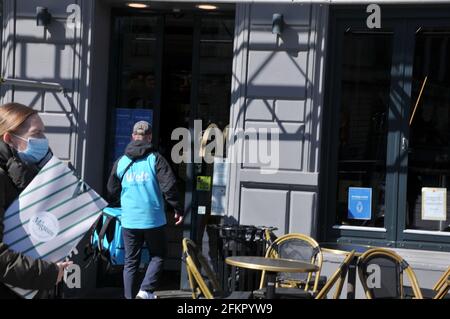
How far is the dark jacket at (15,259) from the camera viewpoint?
3025mm

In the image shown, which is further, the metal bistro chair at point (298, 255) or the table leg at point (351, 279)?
the metal bistro chair at point (298, 255)

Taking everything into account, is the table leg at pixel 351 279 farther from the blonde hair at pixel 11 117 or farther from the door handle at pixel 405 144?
the blonde hair at pixel 11 117

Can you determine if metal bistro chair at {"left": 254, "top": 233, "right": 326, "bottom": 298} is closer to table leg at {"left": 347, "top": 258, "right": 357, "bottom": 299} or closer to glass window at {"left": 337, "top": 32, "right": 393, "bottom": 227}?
table leg at {"left": 347, "top": 258, "right": 357, "bottom": 299}

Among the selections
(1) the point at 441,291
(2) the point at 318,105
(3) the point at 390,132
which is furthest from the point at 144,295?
(3) the point at 390,132

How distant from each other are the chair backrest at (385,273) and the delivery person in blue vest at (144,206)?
2.27 meters

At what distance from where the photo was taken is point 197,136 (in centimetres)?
831

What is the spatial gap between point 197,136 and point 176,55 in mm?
1038

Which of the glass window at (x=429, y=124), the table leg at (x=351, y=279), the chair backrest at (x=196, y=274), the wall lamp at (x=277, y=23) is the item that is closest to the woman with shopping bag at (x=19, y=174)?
the chair backrest at (x=196, y=274)

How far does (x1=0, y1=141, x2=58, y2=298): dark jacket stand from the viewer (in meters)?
3.03

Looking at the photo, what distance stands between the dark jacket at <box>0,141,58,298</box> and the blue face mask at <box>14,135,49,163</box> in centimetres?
5

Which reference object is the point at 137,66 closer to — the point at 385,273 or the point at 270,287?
the point at 270,287

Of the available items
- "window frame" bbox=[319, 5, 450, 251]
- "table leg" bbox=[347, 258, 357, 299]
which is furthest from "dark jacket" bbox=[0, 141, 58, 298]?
"window frame" bbox=[319, 5, 450, 251]

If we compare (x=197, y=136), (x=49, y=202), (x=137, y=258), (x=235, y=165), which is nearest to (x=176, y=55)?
(x=197, y=136)

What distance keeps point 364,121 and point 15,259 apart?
5281 mm
